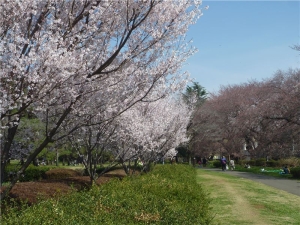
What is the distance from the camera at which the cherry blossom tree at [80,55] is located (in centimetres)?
567

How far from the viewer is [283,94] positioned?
30906 mm

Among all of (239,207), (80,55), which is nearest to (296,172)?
(239,207)

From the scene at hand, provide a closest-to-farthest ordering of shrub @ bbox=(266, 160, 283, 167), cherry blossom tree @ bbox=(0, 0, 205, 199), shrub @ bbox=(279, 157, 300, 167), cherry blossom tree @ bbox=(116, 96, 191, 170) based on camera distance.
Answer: cherry blossom tree @ bbox=(0, 0, 205, 199) < cherry blossom tree @ bbox=(116, 96, 191, 170) < shrub @ bbox=(279, 157, 300, 167) < shrub @ bbox=(266, 160, 283, 167)

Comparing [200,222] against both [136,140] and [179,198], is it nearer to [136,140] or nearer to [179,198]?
[179,198]

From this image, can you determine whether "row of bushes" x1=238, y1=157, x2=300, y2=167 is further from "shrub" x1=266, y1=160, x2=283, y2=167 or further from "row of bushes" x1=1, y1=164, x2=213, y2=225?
"row of bushes" x1=1, y1=164, x2=213, y2=225

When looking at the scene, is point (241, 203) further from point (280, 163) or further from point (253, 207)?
point (280, 163)

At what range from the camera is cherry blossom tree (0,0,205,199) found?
567 centimetres

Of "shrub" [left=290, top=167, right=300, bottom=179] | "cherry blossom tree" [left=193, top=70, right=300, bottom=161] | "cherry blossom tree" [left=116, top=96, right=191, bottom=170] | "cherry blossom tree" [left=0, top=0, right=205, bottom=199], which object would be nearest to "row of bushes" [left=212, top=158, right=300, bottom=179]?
"shrub" [left=290, top=167, right=300, bottom=179]

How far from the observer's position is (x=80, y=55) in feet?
Result: 20.1

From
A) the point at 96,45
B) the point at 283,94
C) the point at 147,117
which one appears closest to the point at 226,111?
the point at 283,94

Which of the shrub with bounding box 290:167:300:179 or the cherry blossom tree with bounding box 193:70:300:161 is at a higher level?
the cherry blossom tree with bounding box 193:70:300:161

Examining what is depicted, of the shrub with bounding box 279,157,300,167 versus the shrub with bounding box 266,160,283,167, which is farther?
the shrub with bounding box 266,160,283,167

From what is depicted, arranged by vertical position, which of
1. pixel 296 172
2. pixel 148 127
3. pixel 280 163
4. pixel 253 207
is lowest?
pixel 253 207

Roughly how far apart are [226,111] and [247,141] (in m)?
4.78
